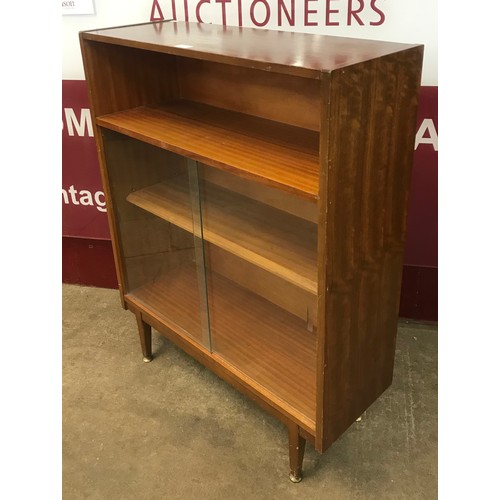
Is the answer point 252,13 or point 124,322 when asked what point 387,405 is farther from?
point 252,13

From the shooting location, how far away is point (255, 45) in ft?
4.67

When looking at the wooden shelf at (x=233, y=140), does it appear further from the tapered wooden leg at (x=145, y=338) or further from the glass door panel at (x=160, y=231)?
the tapered wooden leg at (x=145, y=338)

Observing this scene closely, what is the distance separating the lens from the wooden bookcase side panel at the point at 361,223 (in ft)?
3.99

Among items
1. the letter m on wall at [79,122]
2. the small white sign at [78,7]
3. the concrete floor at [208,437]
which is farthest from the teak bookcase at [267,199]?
the letter m on wall at [79,122]

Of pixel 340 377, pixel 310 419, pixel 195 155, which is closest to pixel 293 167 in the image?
pixel 195 155

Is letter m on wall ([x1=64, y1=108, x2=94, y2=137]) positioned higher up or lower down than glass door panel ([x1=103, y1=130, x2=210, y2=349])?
higher up

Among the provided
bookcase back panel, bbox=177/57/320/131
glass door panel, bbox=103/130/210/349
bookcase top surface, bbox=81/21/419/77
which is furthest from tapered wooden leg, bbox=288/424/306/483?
bookcase top surface, bbox=81/21/419/77

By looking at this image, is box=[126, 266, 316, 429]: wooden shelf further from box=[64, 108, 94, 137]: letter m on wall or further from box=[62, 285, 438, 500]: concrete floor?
box=[64, 108, 94, 137]: letter m on wall

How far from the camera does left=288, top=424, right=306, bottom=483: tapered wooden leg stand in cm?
162

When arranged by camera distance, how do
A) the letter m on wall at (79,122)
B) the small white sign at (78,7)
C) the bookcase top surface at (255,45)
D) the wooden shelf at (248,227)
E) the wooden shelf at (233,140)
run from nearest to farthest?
the bookcase top surface at (255,45) < the wooden shelf at (233,140) < the wooden shelf at (248,227) < the small white sign at (78,7) < the letter m on wall at (79,122)

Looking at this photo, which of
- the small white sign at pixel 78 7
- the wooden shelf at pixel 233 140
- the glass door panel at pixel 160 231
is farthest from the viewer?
the small white sign at pixel 78 7

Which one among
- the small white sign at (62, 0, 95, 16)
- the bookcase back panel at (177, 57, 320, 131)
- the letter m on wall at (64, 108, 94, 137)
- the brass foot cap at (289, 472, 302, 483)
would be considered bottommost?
the brass foot cap at (289, 472, 302, 483)

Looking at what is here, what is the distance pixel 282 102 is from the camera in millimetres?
1682

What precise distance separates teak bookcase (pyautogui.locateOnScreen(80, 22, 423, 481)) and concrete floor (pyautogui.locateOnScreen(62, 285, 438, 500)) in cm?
12
